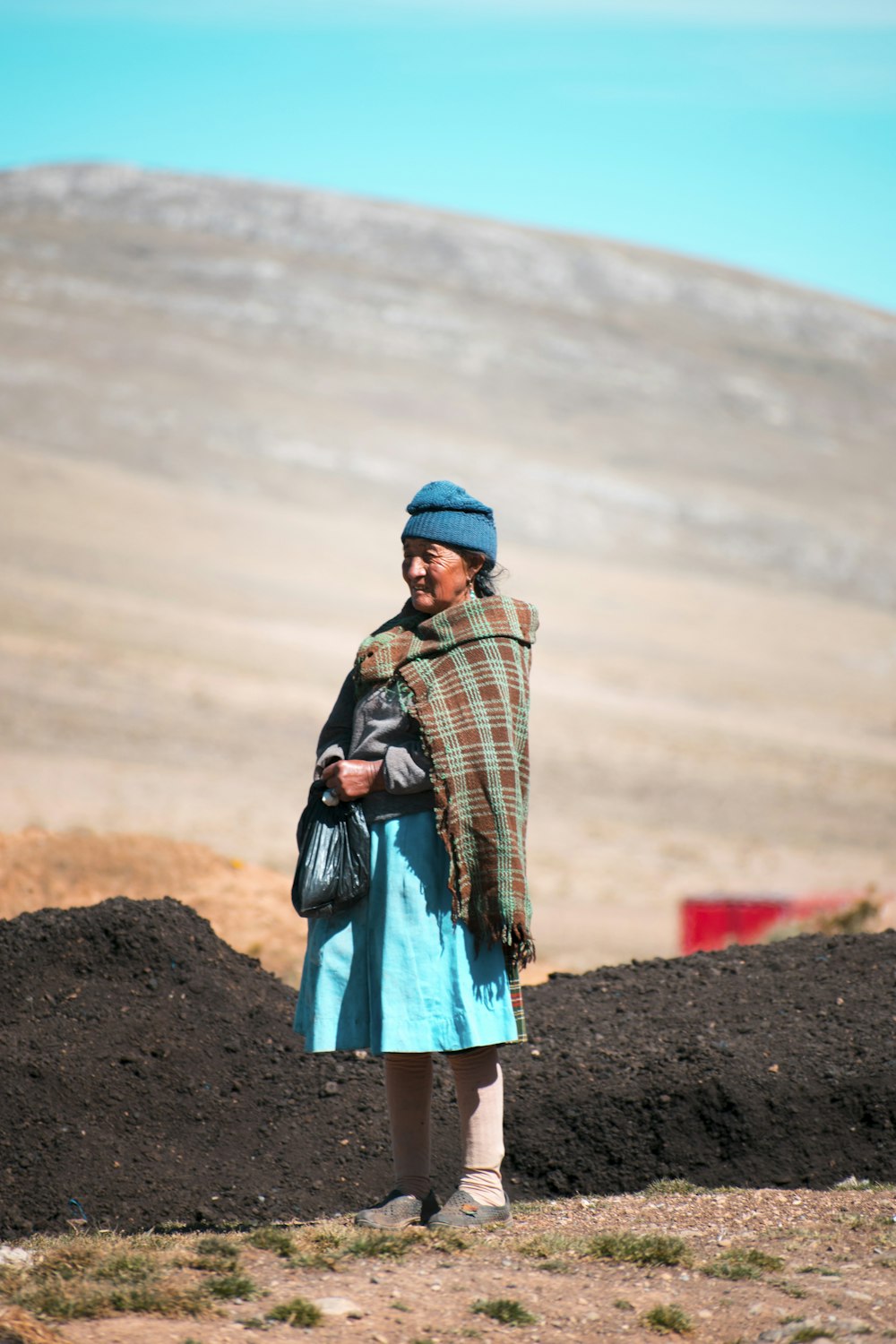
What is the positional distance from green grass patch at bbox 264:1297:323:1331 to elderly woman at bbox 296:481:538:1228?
666 mm

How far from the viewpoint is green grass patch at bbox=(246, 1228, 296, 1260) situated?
352 cm

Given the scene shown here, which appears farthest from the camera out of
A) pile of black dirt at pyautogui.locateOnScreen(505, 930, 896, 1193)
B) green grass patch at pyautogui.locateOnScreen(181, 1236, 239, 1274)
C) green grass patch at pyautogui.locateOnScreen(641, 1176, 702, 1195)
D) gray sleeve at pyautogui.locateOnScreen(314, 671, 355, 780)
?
pile of black dirt at pyautogui.locateOnScreen(505, 930, 896, 1193)

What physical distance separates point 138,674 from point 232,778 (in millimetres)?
5486

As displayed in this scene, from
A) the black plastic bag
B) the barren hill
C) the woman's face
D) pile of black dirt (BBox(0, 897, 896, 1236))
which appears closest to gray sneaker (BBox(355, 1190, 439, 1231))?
the black plastic bag

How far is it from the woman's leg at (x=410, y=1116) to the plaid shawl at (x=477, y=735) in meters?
0.40

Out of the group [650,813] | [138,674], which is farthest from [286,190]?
[650,813]

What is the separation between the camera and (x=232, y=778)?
819 inches

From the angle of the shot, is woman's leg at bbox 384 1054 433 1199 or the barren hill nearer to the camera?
woman's leg at bbox 384 1054 433 1199

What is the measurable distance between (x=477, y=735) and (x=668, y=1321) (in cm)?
146

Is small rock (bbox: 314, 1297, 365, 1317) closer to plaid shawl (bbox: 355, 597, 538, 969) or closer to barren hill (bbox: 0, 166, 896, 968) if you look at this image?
plaid shawl (bbox: 355, 597, 538, 969)

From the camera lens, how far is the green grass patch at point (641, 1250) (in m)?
3.54

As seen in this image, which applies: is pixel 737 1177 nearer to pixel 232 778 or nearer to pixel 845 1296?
pixel 845 1296

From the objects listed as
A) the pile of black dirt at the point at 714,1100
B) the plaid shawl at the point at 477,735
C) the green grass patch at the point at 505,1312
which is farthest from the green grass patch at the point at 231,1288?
the pile of black dirt at the point at 714,1100

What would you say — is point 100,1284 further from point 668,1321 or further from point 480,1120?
point 668,1321
